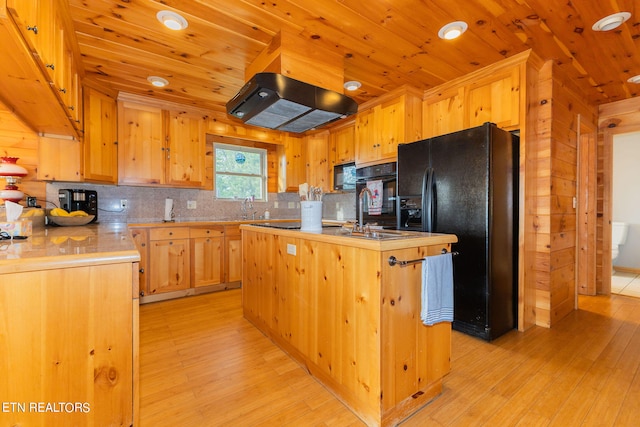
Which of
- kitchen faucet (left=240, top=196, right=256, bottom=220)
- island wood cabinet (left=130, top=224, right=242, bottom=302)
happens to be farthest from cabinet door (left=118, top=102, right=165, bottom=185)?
kitchen faucet (left=240, top=196, right=256, bottom=220)

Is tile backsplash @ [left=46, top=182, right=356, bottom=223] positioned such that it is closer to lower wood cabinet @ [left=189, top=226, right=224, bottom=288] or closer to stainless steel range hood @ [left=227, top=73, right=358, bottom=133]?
lower wood cabinet @ [left=189, top=226, right=224, bottom=288]

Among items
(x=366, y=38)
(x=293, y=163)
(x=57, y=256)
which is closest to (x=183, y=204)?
(x=293, y=163)

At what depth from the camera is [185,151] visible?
3.76 m

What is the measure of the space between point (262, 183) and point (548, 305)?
394 cm

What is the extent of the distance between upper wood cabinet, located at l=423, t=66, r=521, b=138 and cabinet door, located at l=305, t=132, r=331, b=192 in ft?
5.78

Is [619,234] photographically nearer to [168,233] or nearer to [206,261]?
[206,261]

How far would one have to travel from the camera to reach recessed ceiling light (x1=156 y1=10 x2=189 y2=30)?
1940 mm

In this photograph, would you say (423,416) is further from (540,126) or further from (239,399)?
(540,126)

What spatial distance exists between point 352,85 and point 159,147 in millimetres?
2425

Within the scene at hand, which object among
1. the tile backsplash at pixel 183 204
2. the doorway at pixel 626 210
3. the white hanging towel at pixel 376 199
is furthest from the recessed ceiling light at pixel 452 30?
the doorway at pixel 626 210

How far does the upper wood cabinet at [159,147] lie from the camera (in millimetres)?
3363

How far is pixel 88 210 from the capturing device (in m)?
3.09

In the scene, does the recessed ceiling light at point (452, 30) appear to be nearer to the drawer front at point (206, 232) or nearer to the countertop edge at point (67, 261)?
the countertop edge at point (67, 261)

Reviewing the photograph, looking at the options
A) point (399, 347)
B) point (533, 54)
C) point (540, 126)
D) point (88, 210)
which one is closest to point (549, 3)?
point (533, 54)
